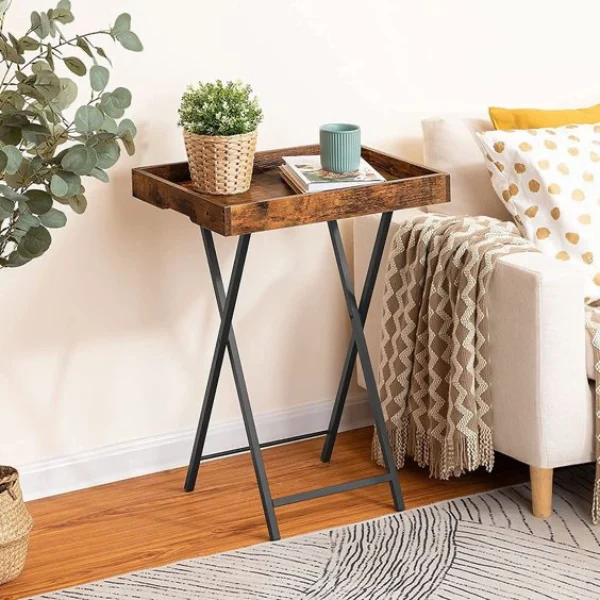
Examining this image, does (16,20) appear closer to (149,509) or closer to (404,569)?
(149,509)

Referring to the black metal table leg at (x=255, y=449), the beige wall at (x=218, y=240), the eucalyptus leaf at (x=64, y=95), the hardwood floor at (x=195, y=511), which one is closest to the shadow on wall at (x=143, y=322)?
the beige wall at (x=218, y=240)

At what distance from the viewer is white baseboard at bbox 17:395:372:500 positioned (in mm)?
2928

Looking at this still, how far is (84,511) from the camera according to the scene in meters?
2.85

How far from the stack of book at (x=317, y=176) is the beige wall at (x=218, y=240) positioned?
290 millimetres

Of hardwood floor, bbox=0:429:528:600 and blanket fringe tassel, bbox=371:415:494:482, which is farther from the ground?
blanket fringe tassel, bbox=371:415:494:482

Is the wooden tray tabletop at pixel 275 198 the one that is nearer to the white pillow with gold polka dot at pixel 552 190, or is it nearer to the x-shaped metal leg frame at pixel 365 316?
the x-shaped metal leg frame at pixel 365 316

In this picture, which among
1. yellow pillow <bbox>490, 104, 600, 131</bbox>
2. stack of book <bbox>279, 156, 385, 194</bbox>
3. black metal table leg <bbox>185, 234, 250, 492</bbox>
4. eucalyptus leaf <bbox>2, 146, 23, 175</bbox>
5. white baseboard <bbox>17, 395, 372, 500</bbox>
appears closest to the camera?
eucalyptus leaf <bbox>2, 146, 23, 175</bbox>

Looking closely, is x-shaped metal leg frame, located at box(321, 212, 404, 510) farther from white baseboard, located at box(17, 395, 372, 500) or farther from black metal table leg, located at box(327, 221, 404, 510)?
white baseboard, located at box(17, 395, 372, 500)

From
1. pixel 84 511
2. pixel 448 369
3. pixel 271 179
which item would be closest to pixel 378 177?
pixel 271 179

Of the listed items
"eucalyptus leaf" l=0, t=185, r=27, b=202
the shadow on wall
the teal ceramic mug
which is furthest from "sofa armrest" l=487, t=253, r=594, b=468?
"eucalyptus leaf" l=0, t=185, r=27, b=202

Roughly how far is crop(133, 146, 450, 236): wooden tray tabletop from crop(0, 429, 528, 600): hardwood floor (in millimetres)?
750

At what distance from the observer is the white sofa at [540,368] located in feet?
8.28

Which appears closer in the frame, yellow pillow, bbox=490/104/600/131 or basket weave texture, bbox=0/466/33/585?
basket weave texture, bbox=0/466/33/585

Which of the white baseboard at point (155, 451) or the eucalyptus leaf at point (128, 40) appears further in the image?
the white baseboard at point (155, 451)
